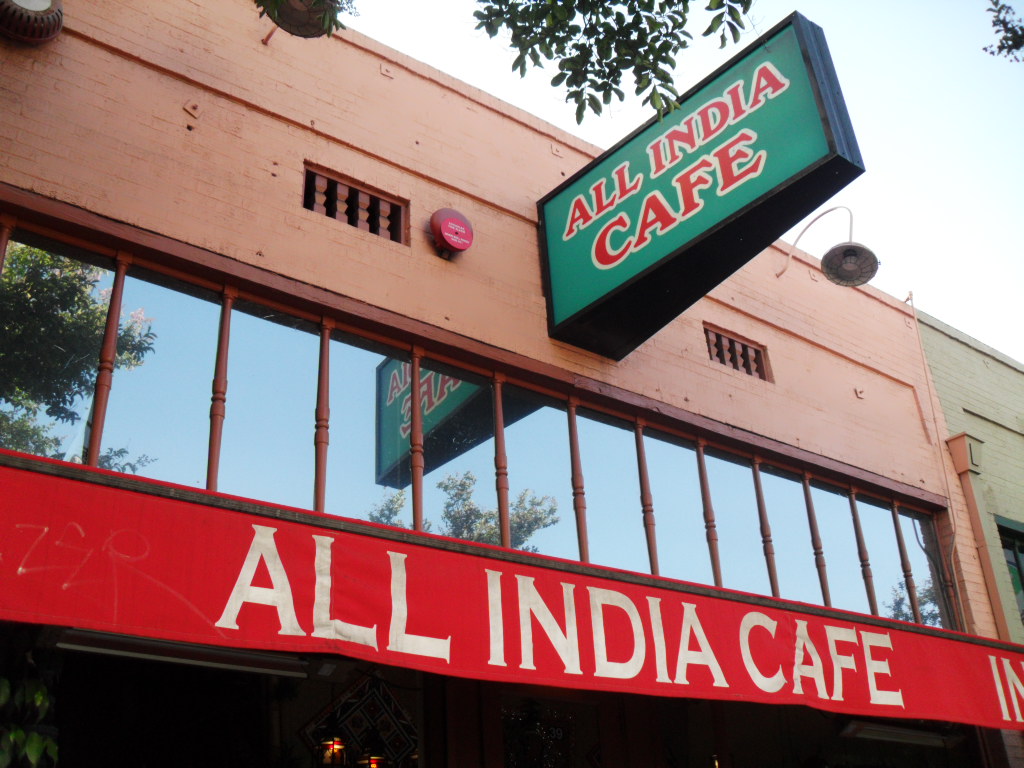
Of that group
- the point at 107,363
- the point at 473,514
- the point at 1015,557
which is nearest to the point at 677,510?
the point at 473,514

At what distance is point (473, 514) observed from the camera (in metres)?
7.29

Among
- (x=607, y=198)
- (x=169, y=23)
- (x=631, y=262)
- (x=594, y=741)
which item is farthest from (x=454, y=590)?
(x=169, y=23)

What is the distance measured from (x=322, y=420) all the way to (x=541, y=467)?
1826 mm

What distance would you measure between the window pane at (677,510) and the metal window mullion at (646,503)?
0.06 meters

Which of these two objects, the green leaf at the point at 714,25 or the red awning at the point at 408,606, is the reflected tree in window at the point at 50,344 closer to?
the red awning at the point at 408,606

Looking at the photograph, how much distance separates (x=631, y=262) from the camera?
7.89 m

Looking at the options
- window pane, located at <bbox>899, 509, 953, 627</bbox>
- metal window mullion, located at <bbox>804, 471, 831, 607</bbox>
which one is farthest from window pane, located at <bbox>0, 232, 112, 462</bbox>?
window pane, located at <bbox>899, 509, 953, 627</bbox>

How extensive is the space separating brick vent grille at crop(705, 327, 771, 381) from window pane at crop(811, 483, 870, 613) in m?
1.24

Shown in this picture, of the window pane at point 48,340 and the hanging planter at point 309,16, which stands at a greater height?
the hanging planter at point 309,16

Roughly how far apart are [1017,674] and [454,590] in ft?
17.1

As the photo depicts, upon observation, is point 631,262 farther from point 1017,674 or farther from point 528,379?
point 1017,674

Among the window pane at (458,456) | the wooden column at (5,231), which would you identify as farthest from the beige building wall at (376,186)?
the window pane at (458,456)

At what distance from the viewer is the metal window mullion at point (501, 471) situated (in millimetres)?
7305

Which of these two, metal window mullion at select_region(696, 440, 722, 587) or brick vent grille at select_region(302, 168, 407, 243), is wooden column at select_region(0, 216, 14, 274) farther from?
metal window mullion at select_region(696, 440, 722, 587)
